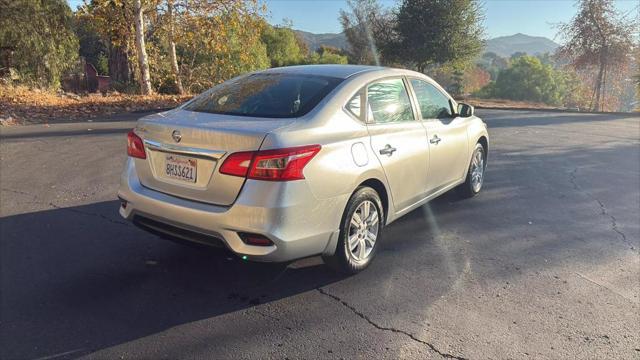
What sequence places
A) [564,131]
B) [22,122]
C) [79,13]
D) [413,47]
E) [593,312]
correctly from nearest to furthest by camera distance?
[593,312], [22,122], [564,131], [79,13], [413,47]

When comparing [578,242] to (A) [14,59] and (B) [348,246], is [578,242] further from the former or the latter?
(A) [14,59]

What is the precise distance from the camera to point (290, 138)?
2.97 meters

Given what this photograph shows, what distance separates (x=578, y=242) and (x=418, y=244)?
1.60 m

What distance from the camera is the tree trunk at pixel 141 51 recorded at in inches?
672

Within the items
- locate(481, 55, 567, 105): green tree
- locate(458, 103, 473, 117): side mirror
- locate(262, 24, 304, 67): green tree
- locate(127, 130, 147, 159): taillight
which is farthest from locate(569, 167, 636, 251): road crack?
locate(481, 55, 567, 105): green tree

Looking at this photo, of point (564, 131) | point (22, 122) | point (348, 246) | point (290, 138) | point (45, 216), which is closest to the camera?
point (290, 138)

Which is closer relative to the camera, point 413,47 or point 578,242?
point 578,242

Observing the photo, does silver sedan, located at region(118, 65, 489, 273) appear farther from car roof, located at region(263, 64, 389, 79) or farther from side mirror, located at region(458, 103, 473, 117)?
side mirror, located at region(458, 103, 473, 117)

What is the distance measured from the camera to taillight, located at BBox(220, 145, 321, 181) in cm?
289

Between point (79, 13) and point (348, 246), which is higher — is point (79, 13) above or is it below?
above

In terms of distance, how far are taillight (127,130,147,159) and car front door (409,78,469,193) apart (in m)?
2.51

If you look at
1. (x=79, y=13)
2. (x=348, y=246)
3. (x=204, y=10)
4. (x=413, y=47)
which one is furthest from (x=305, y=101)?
(x=413, y=47)

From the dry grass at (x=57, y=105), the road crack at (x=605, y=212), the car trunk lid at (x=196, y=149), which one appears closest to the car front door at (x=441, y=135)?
the road crack at (x=605, y=212)

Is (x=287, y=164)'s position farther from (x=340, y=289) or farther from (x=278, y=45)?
(x=278, y=45)
